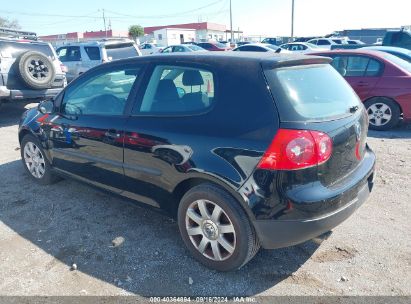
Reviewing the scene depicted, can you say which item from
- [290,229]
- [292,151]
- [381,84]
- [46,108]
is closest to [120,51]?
[46,108]

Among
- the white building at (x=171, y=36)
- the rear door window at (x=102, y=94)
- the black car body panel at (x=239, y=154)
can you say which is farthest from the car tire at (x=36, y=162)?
the white building at (x=171, y=36)

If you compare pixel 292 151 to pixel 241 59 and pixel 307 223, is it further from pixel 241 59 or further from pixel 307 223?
pixel 241 59

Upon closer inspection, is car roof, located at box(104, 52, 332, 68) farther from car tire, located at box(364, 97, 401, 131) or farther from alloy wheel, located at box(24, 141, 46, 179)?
car tire, located at box(364, 97, 401, 131)

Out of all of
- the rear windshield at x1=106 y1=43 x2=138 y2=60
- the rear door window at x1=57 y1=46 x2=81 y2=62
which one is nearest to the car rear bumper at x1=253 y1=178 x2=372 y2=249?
the rear windshield at x1=106 y1=43 x2=138 y2=60

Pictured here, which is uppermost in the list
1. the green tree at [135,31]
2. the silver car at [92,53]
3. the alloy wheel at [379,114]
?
the green tree at [135,31]

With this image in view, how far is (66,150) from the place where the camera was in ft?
12.0

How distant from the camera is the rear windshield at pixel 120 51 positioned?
1129 cm

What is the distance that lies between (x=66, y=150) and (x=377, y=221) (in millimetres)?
3339

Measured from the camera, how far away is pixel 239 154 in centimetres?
229

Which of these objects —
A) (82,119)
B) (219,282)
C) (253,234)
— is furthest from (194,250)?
(82,119)

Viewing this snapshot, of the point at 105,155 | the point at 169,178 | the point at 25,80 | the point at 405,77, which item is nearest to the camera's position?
the point at 169,178

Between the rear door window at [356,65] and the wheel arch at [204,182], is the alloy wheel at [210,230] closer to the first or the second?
the wheel arch at [204,182]

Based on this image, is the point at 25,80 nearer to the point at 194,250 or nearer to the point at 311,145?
the point at 194,250

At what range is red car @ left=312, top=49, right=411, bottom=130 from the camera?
240 inches
